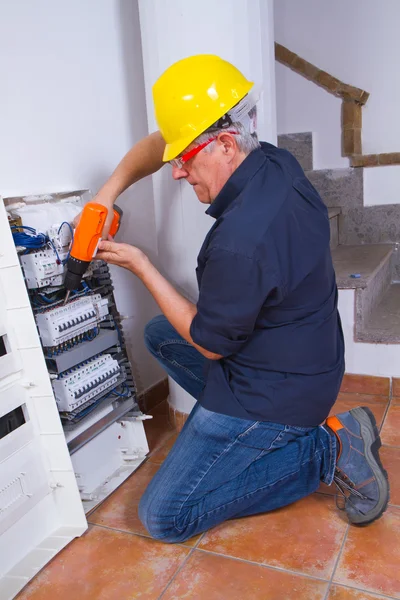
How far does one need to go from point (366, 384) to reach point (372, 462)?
801mm

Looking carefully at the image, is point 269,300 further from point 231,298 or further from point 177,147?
point 177,147

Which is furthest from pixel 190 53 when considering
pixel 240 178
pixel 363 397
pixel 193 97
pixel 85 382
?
pixel 363 397

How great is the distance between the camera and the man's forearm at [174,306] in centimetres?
126

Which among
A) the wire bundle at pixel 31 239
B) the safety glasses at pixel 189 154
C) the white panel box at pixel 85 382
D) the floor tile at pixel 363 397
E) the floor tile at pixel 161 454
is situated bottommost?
the floor tile at pixel 363 397

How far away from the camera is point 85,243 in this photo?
1.34 metres

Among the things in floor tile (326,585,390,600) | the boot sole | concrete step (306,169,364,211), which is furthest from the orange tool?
concrete step (306,169,364,211)

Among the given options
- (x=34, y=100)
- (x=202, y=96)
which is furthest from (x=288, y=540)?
(x=34, y=100)

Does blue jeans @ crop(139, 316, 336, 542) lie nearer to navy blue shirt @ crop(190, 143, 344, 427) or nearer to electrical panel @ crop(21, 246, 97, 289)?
navy blue shirt @ crop(190, 143, 344, 427)

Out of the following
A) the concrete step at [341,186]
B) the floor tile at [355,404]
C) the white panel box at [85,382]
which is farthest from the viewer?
the concrete step at [341,186]

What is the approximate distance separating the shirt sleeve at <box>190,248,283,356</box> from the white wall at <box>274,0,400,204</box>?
2148 millimetres

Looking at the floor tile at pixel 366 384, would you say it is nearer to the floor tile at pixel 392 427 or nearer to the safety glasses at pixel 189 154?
the floor tile at pixel 392 427

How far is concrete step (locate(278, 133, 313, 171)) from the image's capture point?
310cm

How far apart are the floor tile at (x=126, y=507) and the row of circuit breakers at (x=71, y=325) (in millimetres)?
272

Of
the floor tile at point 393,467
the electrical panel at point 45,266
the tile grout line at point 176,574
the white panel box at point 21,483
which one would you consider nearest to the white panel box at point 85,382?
the white panel box at point 21,483
